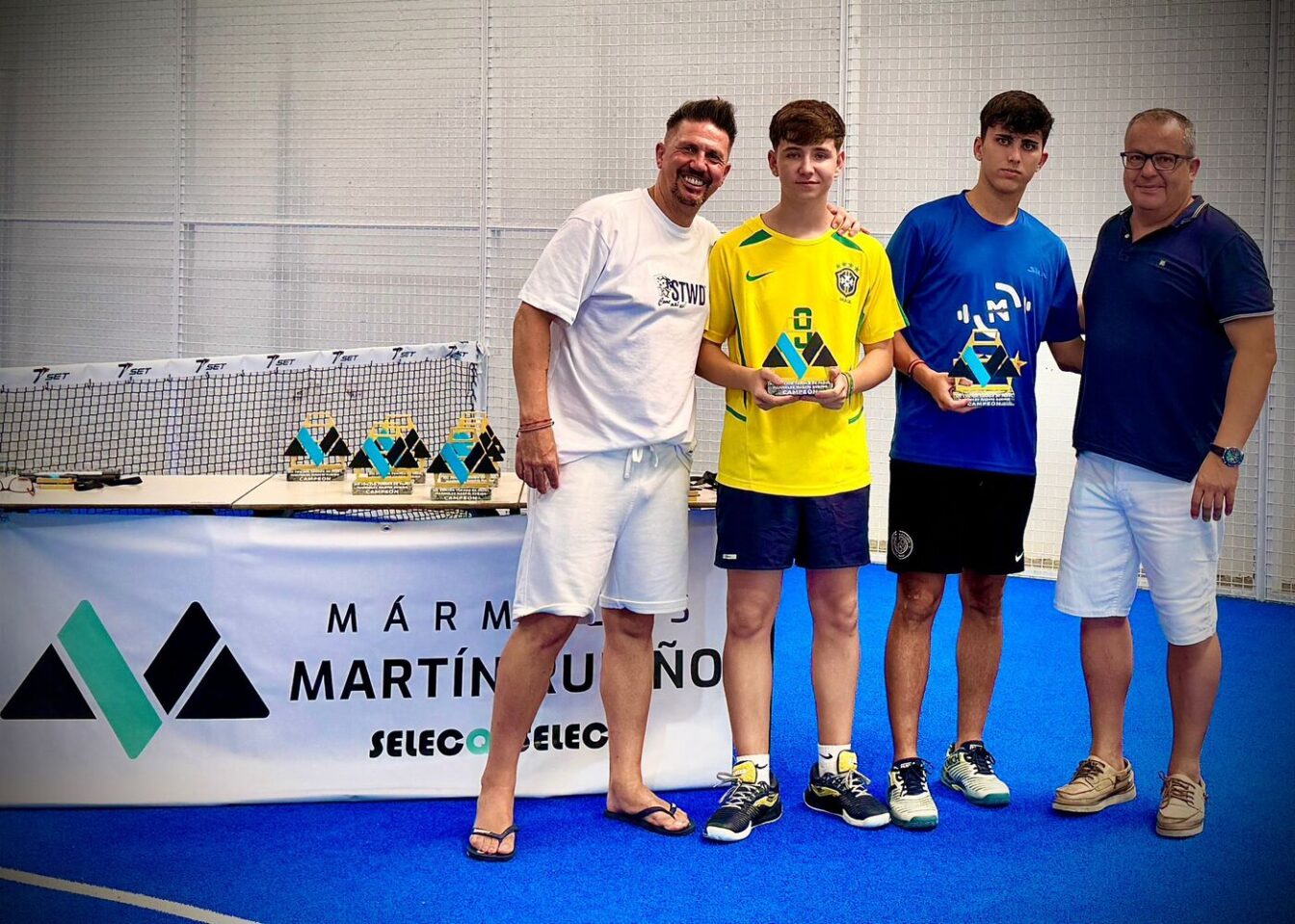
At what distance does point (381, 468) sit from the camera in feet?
13.1

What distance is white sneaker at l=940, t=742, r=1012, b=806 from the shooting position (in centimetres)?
382

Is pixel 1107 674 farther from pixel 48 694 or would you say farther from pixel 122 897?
pixel 48 694

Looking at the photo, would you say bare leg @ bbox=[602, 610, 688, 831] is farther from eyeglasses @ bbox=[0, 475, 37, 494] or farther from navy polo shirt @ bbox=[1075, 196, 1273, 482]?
eyeglasses @ bbox=[0, 475, 37, 494]

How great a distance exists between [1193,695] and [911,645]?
2.71ft

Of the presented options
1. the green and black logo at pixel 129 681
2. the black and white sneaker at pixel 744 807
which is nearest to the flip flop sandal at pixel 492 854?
the black and white sneaker at pixel 744 807

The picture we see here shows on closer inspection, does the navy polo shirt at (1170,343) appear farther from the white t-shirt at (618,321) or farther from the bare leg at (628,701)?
the bare leg at (628,701)

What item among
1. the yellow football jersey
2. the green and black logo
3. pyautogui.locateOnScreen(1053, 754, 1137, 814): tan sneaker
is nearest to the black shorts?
the yellow football jersey

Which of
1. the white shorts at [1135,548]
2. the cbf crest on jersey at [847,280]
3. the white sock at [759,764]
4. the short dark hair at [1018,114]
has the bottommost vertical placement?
the white sock at [759,764]

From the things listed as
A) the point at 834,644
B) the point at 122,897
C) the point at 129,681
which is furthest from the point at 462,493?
the point at 122,897

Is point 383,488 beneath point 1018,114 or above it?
beneath

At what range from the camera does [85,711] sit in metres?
3.70

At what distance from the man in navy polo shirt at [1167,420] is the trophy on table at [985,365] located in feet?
0.88

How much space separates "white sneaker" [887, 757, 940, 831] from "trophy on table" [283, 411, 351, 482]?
6.80 ft

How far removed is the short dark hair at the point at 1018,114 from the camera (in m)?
3.65
